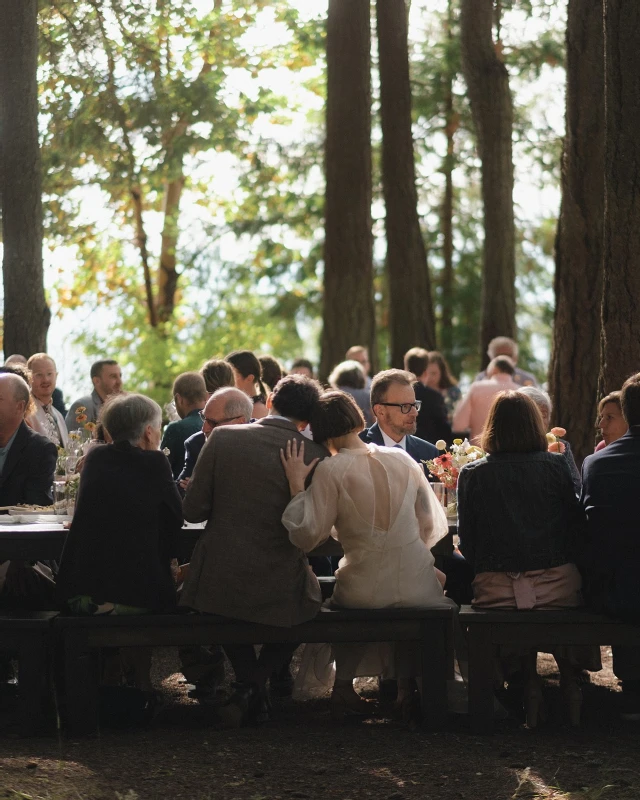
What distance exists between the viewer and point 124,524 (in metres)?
6.39

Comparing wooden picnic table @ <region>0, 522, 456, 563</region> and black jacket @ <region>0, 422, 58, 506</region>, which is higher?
black jacket @ <region>0, 422, 58, 506</region>

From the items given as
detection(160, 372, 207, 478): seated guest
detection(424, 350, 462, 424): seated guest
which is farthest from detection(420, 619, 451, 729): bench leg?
detection(424, 350, 462, 424): seated guest

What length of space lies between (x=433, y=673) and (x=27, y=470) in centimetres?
269

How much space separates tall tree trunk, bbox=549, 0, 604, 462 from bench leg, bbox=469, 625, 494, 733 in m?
5.45

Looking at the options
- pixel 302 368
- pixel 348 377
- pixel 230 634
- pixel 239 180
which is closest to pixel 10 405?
pixel 230 634

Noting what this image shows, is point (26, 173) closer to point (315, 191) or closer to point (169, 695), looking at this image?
point (169, 695)

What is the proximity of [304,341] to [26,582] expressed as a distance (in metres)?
28.4

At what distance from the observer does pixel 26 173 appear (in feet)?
41.5

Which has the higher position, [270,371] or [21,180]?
[21,180]

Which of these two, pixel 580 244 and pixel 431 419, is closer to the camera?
pixel 580 244

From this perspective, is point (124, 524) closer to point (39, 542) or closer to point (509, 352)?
point (39, 542)

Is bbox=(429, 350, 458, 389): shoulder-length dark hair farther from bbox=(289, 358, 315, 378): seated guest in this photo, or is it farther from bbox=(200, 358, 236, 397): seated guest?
bbox=(200, 358, 236, 397): seated guest

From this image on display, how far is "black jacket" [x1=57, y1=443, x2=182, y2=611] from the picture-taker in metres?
6.39

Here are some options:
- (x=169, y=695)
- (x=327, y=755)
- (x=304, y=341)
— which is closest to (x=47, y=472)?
(x=169, y=695)
